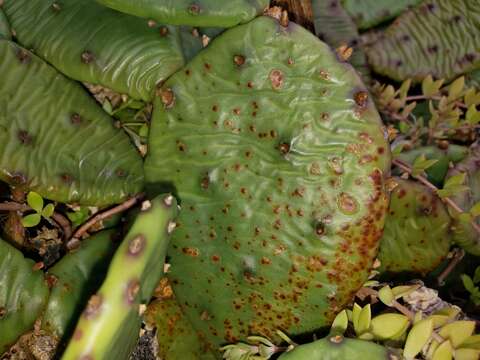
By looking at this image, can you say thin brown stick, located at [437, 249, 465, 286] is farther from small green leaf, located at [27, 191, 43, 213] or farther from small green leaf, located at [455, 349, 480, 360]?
small green leaf, located at [27, 191, 43, 213]

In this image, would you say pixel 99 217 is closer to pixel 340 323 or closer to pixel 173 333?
pixel 173 333

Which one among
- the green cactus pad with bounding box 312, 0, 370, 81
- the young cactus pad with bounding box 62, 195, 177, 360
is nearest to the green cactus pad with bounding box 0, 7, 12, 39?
the young cactus pad with bounding box 62, 195, 177, 360

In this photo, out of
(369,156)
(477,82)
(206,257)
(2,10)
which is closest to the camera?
(369,156)

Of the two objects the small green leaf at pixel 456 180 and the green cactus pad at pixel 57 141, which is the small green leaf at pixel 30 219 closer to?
the green cactus pad at pixel 57 141

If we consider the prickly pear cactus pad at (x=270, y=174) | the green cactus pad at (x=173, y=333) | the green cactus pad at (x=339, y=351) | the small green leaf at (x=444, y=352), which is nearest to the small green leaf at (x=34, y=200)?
the prickly pear cactus pad at (x=270, y=174)

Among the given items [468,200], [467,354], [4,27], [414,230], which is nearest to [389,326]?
[467,354]

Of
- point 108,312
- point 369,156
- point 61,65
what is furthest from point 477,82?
point 108,312

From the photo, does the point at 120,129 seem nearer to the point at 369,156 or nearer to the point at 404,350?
the point at 369,156
